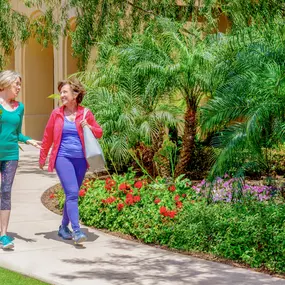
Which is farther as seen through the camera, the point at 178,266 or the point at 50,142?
the point at 50,142

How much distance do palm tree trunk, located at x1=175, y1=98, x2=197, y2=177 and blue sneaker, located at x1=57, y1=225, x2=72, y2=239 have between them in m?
4.04

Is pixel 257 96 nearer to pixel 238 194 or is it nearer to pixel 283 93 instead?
pixel 283 93

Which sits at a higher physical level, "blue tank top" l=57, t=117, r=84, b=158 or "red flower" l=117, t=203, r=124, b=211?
"blue tank top" l=57, t=117, r=84, b=158

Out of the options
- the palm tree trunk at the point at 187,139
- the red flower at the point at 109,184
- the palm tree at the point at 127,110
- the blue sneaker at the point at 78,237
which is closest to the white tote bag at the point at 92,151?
the blue sneaker at the point at 78,237

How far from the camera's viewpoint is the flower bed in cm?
789

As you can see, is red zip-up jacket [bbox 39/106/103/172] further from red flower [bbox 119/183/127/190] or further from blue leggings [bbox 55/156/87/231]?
red flower [bbox 119/183/127/190]

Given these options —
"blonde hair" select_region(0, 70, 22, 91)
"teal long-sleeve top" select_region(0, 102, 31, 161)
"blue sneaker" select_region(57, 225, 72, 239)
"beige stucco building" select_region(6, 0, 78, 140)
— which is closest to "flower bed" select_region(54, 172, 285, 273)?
"blue sneaker" select_region(57, 225, 72, 239)

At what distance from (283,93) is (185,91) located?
4.37 meters

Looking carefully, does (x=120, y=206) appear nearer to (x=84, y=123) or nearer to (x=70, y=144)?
(x=70, y=144)

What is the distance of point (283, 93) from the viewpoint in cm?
808

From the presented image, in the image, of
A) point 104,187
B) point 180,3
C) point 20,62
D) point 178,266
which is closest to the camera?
point 178,266

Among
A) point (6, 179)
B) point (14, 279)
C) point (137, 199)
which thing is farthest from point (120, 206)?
point (14, 279)

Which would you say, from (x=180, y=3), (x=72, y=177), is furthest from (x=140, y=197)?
(x=180, y=3)

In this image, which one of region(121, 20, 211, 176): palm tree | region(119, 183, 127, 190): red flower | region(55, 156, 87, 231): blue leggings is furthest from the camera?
region(121, 20, 211, 176): palm tree
